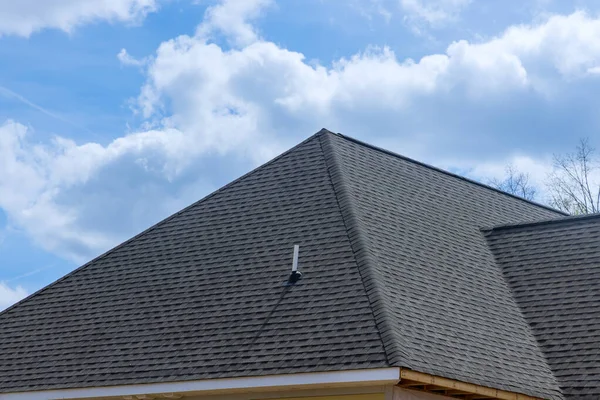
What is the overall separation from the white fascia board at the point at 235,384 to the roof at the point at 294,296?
0.10 meters

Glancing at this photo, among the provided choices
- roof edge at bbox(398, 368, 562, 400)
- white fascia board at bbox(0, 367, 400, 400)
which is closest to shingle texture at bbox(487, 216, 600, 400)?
roof edge at bbox(398, 368, 562, 400)

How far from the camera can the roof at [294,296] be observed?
10.9 metres

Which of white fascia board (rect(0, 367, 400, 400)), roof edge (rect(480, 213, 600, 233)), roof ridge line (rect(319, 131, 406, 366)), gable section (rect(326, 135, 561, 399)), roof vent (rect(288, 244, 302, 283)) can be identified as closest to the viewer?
white fascia board (rect(0, 367, 400, 400))

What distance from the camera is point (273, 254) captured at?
1302cm

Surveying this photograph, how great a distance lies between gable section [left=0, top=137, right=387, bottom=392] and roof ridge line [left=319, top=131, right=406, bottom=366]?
93mm

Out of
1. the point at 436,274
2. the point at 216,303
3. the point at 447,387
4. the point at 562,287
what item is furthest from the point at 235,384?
the point at 562,287

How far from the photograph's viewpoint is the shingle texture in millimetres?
12016

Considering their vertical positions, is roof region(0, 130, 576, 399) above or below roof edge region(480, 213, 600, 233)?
below

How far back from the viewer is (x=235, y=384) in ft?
35.1

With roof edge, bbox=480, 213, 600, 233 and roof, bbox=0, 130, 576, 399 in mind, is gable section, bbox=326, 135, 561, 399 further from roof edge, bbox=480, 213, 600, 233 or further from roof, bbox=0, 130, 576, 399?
roof edge, bbox=480, 213, 600, 233

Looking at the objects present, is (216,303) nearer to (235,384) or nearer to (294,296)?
(294,296)

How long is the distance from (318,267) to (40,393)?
400 cm

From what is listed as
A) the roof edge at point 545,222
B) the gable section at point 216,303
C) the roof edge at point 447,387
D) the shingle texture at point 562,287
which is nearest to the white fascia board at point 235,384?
the gable section at point 216,303

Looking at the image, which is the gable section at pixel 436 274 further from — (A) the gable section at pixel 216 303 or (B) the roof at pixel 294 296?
(A) the gable section at pixel 216 303
